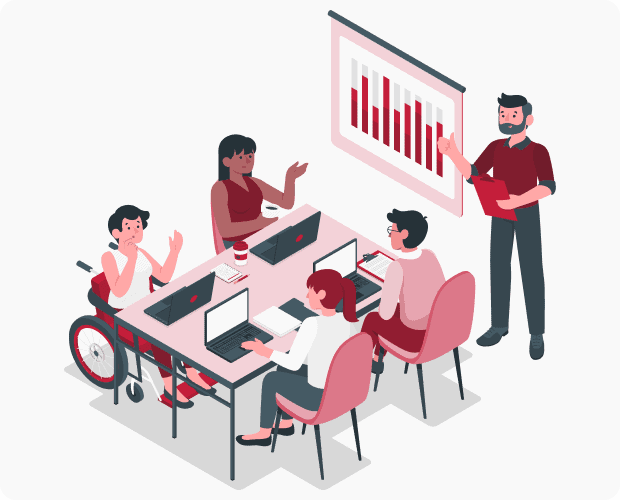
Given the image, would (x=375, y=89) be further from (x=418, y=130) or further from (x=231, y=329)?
(x=231, y=329)

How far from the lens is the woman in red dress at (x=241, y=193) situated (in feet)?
56.9

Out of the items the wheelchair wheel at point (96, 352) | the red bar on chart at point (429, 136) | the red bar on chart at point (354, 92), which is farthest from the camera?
the red bar on chart at point (354, 92)

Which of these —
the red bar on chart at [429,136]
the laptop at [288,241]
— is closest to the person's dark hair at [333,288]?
the laptop at [288,241]

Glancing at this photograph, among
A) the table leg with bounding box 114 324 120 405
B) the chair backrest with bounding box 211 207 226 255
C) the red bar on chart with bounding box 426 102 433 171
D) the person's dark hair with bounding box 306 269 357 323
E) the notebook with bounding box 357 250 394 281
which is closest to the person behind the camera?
the person's dark hair with bounding box 306 269 357 323

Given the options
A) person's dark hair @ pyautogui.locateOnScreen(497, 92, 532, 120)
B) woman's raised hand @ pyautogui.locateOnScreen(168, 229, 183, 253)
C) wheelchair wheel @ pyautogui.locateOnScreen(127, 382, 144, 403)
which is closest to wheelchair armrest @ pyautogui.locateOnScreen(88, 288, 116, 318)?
wheelchair wheel @ pyautogui.locateOnScreen(127, 382, 144, 403)

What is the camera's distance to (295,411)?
15.3m

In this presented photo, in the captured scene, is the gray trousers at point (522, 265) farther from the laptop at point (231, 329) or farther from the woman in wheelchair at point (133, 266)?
the woman in wheelchair at point (133, 266)

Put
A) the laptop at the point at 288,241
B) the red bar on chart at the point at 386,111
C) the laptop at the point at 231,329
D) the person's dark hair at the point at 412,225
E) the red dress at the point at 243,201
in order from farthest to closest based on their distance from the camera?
the red bar on chart at the point at 386,111 < the red dress at the point at 243,201 < the laptop at the point at 288,241 < the person's dark hair at the point at 412,225 < the laptop at the point at 231,329

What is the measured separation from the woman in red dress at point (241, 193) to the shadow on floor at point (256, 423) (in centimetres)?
165

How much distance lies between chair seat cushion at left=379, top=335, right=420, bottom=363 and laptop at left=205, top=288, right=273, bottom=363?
1.17m

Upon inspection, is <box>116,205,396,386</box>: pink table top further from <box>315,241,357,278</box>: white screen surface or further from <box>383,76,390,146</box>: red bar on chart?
<box>383,76,390,146</box>: red bar on chart

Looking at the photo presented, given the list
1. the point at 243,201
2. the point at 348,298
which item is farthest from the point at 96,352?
the point at 348,298

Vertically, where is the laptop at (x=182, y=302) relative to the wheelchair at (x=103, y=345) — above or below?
above

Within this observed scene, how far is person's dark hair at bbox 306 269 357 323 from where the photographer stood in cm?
1484
